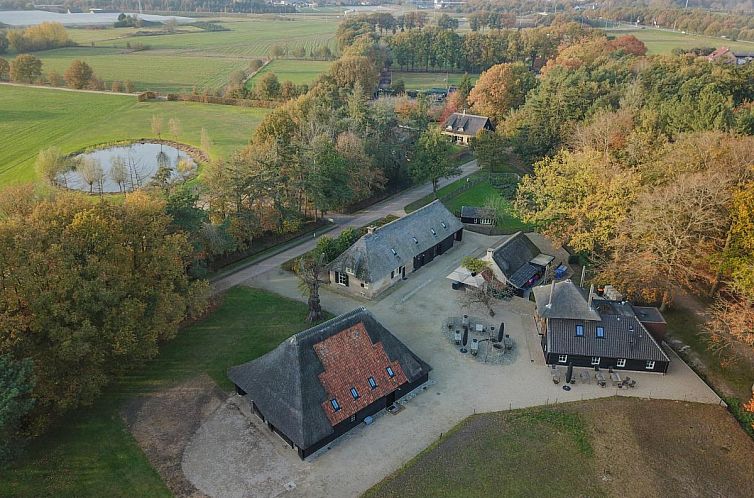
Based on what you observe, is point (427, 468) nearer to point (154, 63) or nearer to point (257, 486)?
point (257, 486)

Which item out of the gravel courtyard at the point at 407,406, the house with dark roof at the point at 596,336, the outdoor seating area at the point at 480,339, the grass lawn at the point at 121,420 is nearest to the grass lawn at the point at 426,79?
the gravel courtyard at the point at 407,406

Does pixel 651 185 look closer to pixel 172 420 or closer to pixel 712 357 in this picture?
pixel 712 357

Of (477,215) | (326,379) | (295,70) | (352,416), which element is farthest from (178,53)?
(352,416)

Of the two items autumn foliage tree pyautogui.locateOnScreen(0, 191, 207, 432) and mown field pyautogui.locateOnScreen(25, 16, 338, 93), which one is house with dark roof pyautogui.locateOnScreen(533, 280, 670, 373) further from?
mown field pyautogui.locateOnScreen(25, 16, 338, 93)

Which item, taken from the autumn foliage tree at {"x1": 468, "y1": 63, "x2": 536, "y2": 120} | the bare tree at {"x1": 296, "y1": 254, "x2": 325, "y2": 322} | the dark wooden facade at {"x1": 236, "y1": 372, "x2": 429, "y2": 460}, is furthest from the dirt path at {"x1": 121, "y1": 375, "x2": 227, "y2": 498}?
the autumn foliage tree at {"x1": 468, "y1": 63, "x2": 536, "y2": 120}

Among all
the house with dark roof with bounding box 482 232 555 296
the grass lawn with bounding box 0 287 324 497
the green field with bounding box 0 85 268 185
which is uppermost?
the green field with bounding box 0 85 268 185

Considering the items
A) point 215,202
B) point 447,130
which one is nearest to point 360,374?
point 215,202
